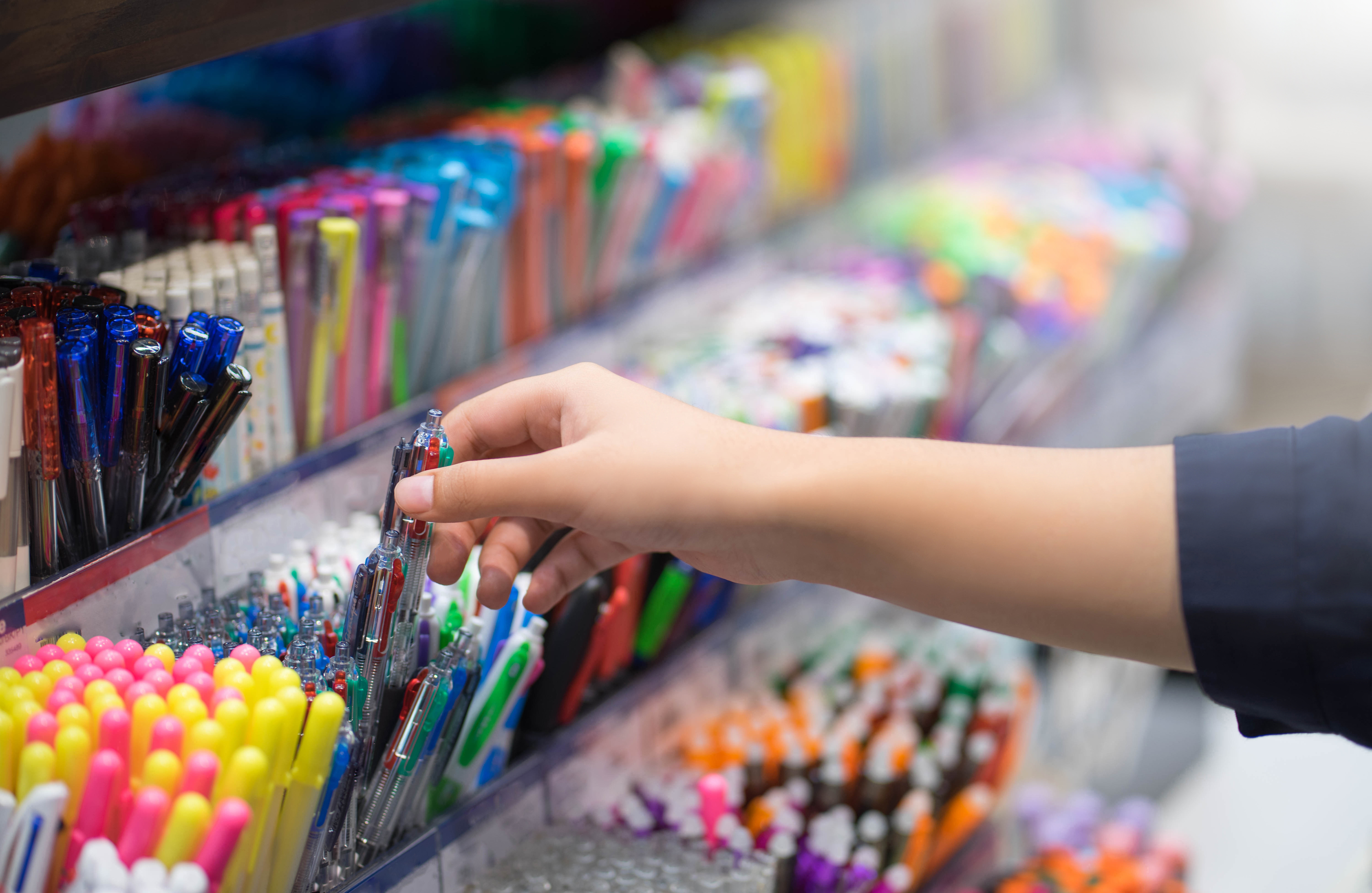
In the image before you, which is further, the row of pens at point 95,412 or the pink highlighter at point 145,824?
the row of pens at point 95,412

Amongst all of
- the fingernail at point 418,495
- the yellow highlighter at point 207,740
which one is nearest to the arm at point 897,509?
the fingernail at point 418,495

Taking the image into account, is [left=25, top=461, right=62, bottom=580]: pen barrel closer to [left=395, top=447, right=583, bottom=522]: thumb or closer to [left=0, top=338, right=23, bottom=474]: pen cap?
[left=0, top=338, right=23, bottom=474]: pen cap

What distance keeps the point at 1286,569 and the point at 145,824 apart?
0.78m

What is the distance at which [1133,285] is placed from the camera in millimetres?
2412

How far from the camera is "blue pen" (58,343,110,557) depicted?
907 mm

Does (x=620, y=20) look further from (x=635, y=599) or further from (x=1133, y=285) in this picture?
(x=635, y=599)

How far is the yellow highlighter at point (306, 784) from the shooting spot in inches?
31.7

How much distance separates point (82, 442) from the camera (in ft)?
3.05

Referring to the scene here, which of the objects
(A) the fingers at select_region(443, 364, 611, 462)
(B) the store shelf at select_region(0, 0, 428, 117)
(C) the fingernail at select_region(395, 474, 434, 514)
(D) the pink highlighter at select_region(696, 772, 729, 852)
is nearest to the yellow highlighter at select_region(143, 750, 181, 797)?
(C) the fingernail at select_region(395, 474, 434, 514)

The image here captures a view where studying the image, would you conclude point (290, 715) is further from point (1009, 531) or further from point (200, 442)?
point (1009, 531)

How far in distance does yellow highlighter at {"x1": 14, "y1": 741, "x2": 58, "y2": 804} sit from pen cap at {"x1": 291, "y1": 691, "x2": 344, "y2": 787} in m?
0.15

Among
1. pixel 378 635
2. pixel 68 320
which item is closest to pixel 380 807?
pixel 378 635

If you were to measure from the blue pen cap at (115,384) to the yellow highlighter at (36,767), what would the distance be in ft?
0.89

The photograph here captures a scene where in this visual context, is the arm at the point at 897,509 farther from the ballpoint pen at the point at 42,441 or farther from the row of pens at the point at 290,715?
the ballpoint pen at the point at 42,441
